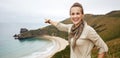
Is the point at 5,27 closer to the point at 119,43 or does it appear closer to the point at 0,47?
the point at 0,47

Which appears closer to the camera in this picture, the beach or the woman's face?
the woman's face

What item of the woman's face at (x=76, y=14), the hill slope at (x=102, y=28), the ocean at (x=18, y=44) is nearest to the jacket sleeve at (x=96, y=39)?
the woman's face at (x=76, y=14)

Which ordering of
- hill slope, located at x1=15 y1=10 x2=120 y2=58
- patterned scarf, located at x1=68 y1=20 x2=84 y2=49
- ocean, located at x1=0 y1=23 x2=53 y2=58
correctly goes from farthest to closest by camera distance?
1. ocean, located at x1=0 y1=23 x2=53 y2=58
2. hill slope, located at x1=15 y1=10 x2=120 y2=58
3. patterned scarf, located at x1=68 y1=20 x2=84 y2=49

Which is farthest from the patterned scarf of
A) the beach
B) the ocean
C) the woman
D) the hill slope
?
the beach

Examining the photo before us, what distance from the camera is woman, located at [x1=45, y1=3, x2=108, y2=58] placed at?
1.97 meters

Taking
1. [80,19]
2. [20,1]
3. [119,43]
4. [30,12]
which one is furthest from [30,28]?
[80,19]

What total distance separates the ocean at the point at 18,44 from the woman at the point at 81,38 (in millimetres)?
9055

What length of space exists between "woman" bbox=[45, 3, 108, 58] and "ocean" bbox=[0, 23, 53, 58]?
905cm

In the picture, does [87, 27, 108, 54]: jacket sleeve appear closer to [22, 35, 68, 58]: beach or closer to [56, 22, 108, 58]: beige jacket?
[56, 22, 108, 58]: beige jacket

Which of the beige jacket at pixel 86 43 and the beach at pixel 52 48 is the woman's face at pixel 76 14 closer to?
the beige jacket at pixel 86 43

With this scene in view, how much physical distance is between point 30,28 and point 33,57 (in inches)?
112

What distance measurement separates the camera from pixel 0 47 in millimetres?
13164

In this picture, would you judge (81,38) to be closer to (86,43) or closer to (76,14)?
(86,43)

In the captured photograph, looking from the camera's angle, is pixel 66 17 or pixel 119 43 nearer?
pixel 119 43
